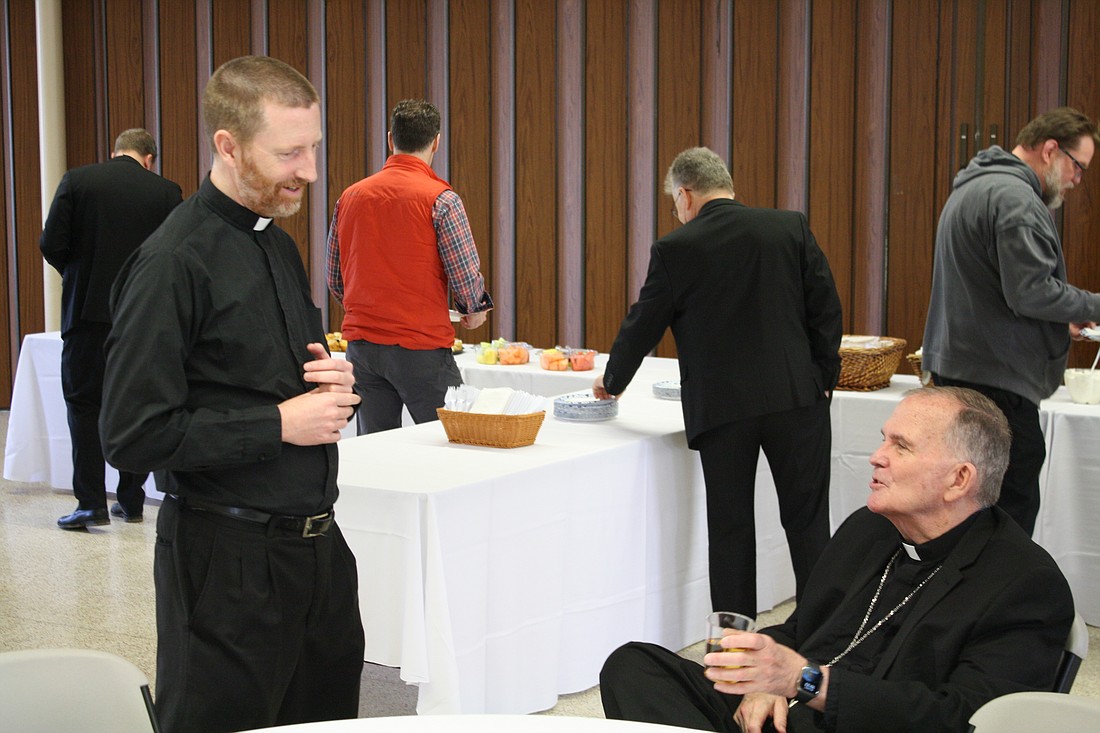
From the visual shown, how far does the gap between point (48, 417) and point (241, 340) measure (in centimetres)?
447

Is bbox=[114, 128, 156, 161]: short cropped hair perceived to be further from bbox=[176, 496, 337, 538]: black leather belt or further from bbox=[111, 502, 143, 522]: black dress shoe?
bbox=[176, 496, 337, 538]: black leather belt

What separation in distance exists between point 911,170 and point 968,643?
4364 millimetres

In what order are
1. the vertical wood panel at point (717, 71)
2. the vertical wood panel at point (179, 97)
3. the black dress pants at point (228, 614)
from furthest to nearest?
the vertical wood panel at point (179, 97) < the vertical wood panel at point (717, 71) < the black dress pants at point (228, 614)

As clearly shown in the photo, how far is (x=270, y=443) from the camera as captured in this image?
1.94 meters

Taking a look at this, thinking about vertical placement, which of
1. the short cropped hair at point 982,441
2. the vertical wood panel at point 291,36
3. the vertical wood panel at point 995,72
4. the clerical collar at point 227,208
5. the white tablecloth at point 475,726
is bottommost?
the white tablecloth at point 475,726

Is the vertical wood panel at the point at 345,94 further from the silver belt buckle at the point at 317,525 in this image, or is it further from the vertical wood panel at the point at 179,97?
the silver belt buckle at the point at 317,525

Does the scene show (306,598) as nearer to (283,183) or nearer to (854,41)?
(283,183)

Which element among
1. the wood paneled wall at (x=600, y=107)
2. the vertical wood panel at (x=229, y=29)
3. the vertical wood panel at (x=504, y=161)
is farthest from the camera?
the vertical wood panel at (x=229, y=29)

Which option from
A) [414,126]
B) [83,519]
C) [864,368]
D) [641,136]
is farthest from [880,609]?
[641,136]

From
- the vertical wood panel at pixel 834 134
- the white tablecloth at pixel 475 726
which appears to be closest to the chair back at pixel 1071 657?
the white tablecloth at pixel 475 726

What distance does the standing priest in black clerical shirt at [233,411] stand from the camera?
6.21 feet

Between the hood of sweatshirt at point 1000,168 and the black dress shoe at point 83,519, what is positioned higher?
the hood of sweatshirt at point 1000,168

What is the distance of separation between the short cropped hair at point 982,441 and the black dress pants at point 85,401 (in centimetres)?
397

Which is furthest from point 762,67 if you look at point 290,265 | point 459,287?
point 290,265
